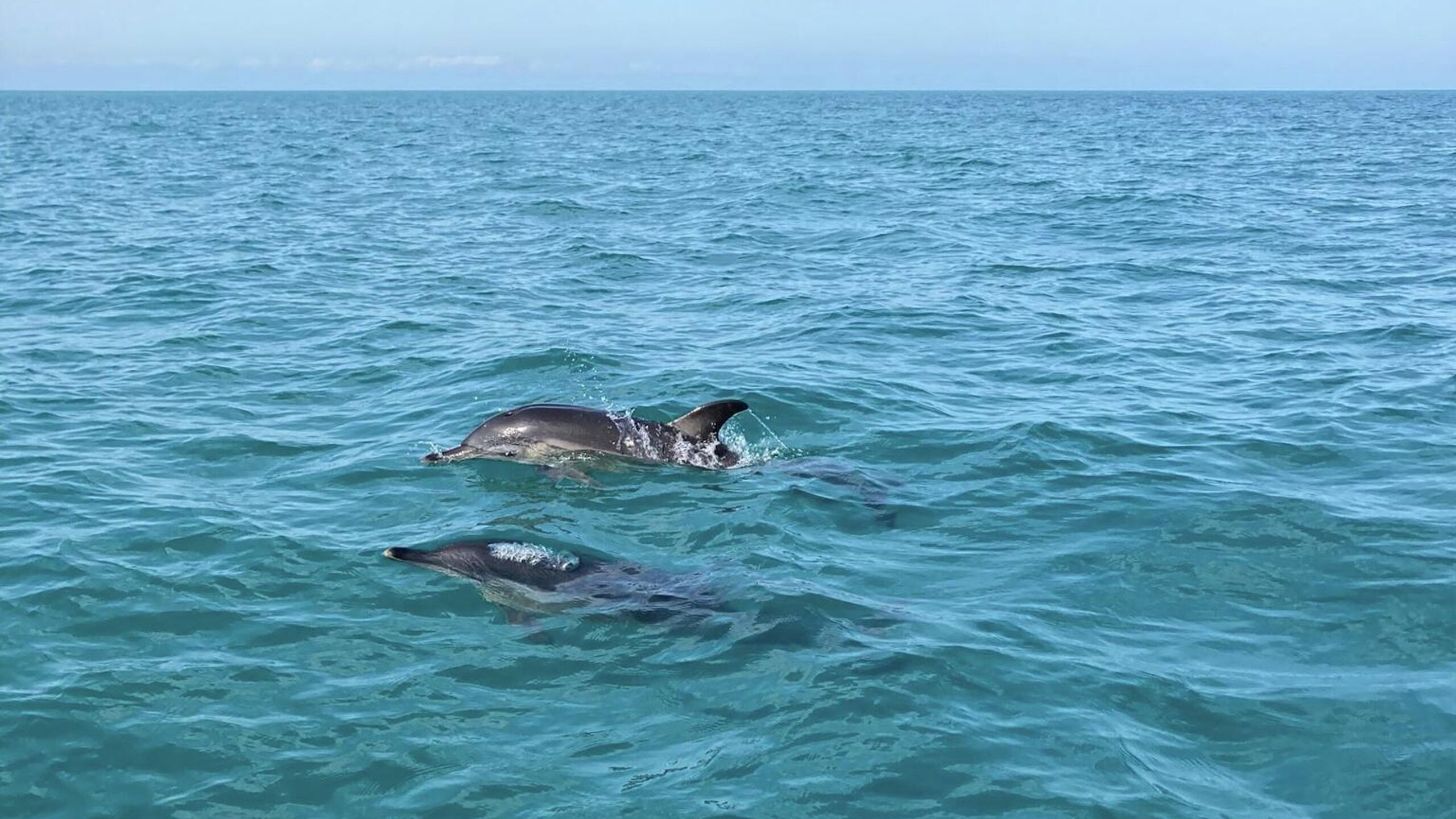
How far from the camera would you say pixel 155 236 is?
31.3m

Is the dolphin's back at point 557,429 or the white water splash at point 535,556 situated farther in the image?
the dolphin's back at point 557,429

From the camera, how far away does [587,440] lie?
1419 cm

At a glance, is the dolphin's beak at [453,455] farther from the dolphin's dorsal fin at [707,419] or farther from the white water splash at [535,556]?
the white water splash at [535,556]

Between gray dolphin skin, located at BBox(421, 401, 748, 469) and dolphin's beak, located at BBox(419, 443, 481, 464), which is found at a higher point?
gray dolphin skin, located at BBox(421, 401, 748, 469)

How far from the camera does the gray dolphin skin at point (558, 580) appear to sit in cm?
1055

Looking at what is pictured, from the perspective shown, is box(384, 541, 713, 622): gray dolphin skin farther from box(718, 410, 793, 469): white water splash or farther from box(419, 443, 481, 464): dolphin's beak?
box(718, 410, 793, 469): white water splash

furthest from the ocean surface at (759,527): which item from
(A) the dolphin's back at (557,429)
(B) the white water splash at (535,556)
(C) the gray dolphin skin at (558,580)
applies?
(B) the white water splash at (535,556)

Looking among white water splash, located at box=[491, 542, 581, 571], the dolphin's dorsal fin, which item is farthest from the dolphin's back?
white water splash, located at box=[491, 542, 581, 571]

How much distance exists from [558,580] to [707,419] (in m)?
3.56

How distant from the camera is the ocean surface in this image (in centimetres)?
860

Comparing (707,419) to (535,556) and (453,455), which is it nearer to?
(453,455)

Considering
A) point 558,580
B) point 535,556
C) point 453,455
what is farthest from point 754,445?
point 558,580

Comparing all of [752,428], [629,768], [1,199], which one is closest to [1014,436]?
[752,428]

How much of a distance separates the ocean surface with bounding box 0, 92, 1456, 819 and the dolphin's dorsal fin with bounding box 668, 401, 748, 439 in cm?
51
